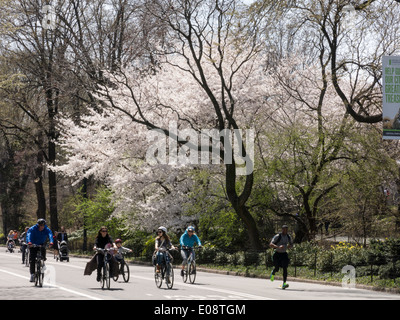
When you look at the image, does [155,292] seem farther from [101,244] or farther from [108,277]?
[101,244]

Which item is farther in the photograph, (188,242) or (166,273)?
(188,242)

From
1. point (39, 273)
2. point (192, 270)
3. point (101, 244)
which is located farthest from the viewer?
point (192, 270)

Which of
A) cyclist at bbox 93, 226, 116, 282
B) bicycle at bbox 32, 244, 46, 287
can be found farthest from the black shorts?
bicycle at bbox 32, 244, 46, 287

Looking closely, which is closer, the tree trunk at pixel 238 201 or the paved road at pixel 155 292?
the paved road at pixel 155 292

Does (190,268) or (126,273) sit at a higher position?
(190,268)

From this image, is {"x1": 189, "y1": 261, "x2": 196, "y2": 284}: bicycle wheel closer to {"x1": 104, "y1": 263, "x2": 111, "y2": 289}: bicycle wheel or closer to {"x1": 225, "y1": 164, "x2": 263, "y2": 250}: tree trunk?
{"x1": 104, "y1": 263, "x2": 111, "y2": 289}: bicycle wheel

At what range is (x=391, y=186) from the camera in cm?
3083

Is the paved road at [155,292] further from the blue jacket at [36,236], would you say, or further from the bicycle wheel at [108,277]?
the blue jacket at [36,236]

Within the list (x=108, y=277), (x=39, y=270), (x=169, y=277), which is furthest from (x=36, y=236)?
(x=169, y=277)

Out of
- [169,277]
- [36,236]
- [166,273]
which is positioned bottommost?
[169,277]

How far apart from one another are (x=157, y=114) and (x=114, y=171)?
5073mm

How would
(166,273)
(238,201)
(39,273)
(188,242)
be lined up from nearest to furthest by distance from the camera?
(166,273) < (39,273) < (188,242) < (238,201)

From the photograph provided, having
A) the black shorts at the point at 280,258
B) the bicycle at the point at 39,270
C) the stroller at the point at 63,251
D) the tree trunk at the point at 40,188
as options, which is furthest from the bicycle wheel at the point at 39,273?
the tree trunk at the point at 40,188

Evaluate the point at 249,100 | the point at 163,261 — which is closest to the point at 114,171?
the point at 249,100
